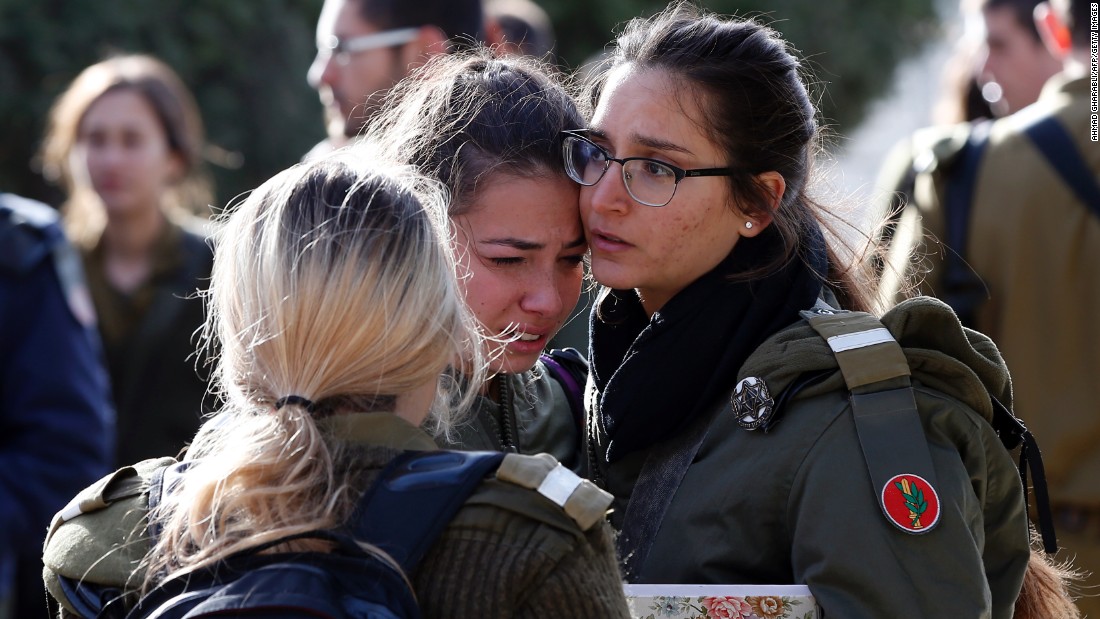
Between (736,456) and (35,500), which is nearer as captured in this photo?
(736,456)

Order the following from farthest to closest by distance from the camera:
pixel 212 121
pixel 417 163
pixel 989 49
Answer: pixel 212 121
pixel 989 49
pixel 417 163

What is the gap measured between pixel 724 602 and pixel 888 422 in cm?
34

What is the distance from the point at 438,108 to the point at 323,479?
948mm

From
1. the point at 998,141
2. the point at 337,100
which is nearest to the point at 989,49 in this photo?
the point at 998,141

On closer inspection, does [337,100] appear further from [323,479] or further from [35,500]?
[323,479]

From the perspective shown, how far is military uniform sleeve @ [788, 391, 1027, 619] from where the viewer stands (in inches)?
71.4

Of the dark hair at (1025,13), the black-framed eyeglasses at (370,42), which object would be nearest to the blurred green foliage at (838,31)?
the dark hair at (1025,13)

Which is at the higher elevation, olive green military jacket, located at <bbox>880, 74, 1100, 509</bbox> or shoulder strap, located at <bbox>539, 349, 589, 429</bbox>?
shoulder strap, located at <bbox>539, 349, 589, 429</bbox>

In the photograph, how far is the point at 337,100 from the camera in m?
4.19

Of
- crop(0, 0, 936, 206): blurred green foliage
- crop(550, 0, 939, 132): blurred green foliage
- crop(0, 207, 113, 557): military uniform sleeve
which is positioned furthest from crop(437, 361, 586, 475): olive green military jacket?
crop(550, 0, 939, 132): blurred green foliage

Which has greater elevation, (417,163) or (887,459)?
(417,163)

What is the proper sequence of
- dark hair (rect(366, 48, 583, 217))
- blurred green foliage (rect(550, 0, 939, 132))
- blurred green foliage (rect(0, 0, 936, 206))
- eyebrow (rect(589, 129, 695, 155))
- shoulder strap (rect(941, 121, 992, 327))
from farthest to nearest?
blurred green foliage (rect(550, 0, 939, 132))
blurred green foliage (rect(0, 0, 936, 206))
shoulder strap (rect(941, 121, 992, 327))
dark hair (rect(366, 48, 583, 217))
eyebrow (rect(589, 129, 695, 155))

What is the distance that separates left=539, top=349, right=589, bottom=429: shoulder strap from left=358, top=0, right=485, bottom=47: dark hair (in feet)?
5.66

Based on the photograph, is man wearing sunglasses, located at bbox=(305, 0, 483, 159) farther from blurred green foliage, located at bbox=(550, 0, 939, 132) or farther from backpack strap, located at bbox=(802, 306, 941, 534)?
blurred green foliage, located at bbox=(550, 0, 939, 132)
